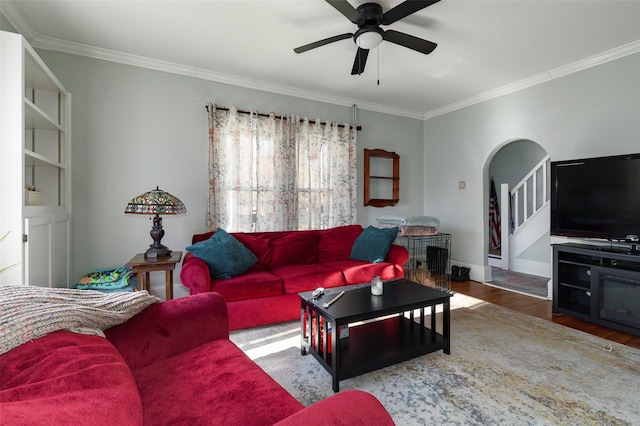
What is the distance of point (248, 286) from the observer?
107 inches

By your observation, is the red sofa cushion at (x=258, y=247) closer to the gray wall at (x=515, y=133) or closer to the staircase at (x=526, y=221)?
the gray wall at (x=515, y=133)

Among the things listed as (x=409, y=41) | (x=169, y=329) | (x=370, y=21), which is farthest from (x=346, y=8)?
(x=169, y=329)

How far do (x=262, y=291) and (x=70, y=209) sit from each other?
214 cm

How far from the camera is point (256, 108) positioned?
392cm

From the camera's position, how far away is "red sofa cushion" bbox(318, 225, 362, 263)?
3.69m

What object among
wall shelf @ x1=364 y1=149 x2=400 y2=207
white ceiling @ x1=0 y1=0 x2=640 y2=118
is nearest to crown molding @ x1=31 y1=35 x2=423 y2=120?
white ceiling @ x1=0 y1=0 x2=640 y2=118

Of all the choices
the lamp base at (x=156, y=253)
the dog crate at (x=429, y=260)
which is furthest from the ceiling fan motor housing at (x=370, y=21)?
the dog crate at (x=429, y=260)

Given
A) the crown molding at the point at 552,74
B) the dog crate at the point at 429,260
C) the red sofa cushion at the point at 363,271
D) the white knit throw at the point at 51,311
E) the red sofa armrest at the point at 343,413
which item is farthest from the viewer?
the dog crate at the point at 429,260

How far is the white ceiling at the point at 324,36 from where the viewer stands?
8.05 ft

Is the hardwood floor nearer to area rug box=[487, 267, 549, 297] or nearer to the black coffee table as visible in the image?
area rug box=[487, 267, 549, 297]

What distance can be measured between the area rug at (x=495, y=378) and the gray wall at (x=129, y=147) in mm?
1755

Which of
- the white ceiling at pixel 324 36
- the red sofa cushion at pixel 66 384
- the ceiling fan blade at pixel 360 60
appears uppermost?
the white ceiling at pixel 324 36

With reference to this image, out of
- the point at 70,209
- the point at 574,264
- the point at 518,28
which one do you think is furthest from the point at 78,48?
the point at 574,264

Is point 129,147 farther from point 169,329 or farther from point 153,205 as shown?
point 169,329
